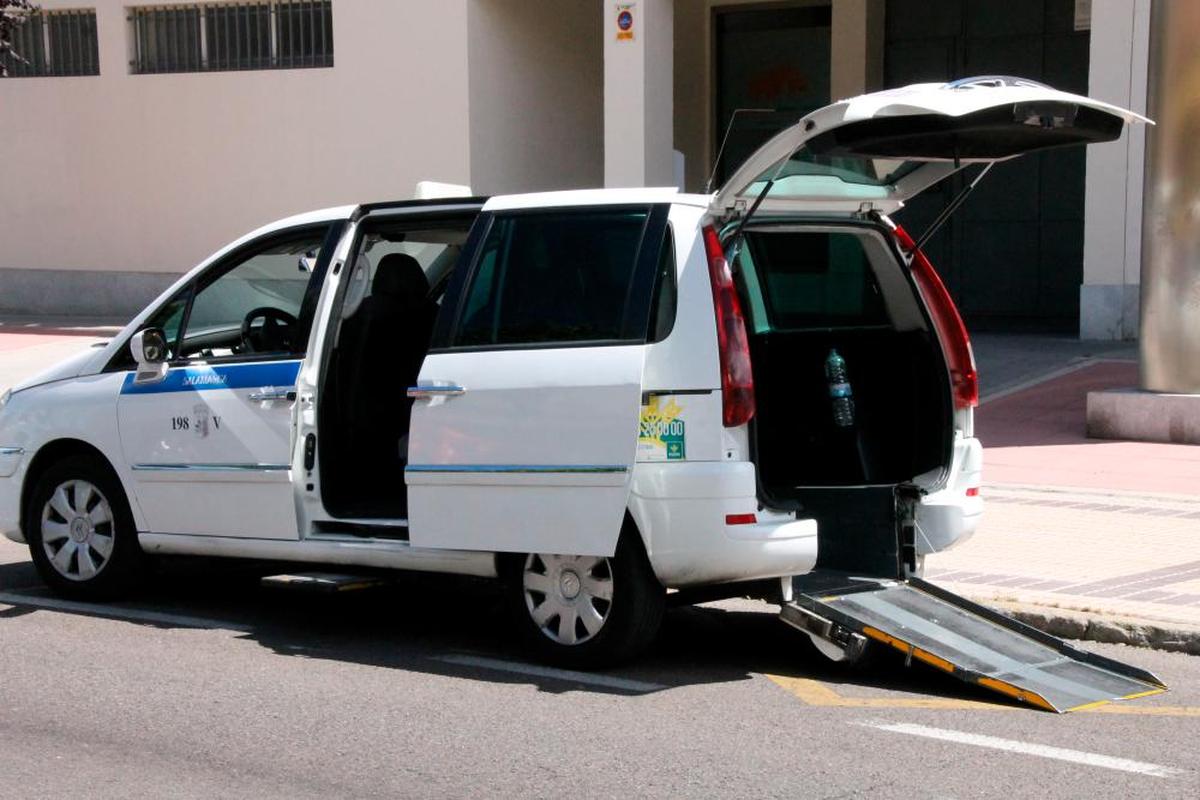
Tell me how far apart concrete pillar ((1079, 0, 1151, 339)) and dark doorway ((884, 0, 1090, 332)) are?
3195 millimetres

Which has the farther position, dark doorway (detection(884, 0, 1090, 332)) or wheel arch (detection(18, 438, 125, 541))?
dark doorway (detection(884, 0, 1090, 332))

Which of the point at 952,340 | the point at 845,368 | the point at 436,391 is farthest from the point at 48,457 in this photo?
the point at 952,340

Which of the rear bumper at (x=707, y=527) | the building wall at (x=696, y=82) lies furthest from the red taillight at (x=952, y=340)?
the building wall at (x=696, y=82)

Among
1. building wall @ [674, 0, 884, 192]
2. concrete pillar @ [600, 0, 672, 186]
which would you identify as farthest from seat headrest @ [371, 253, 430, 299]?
building wall @ [674, 0, 884, 192]

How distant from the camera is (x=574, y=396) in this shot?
673cm

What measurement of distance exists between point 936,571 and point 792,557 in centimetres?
224

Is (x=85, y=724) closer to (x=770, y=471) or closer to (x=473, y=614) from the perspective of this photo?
→ (x=473, y=614)

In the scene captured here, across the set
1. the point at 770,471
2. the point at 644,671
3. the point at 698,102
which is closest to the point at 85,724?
the point at 644,671

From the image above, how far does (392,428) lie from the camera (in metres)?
8.12

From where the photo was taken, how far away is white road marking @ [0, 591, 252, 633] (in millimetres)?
7969

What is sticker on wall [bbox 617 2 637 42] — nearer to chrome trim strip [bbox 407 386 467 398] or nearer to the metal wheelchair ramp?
chrome trim strip [bbox 407 386 467 398]

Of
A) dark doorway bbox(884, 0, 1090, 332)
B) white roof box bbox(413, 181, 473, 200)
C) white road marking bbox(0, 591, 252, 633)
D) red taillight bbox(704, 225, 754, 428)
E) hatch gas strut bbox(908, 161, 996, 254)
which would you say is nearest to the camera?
red taillight bbox(704, 225, 754, 428)

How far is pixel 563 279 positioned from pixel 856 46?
16.4 metres

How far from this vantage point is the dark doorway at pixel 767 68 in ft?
76.7
